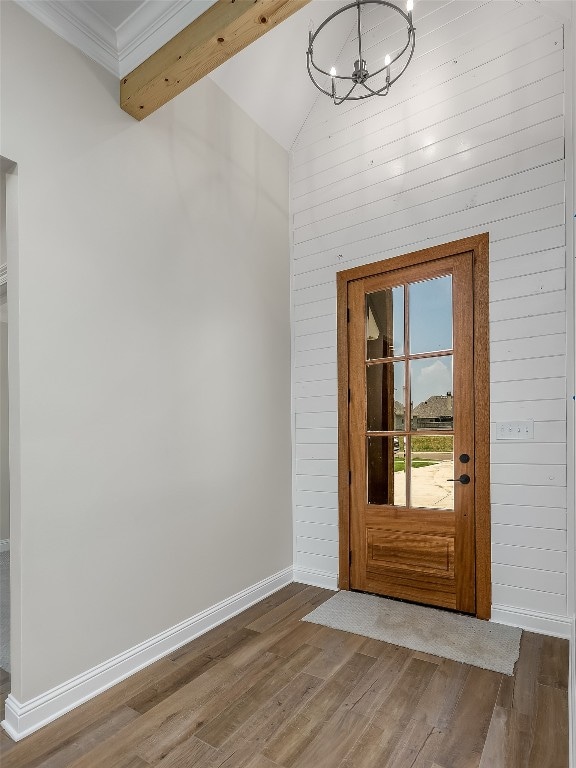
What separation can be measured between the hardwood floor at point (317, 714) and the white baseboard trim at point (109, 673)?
0.14ft

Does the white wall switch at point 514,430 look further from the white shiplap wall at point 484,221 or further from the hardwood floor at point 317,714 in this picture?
the hardwood floor at point 317,714

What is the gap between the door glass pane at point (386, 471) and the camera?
Answer: 3084 millimetres

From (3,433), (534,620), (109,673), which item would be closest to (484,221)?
(534,620)

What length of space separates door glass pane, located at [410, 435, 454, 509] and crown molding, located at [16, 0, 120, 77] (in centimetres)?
273

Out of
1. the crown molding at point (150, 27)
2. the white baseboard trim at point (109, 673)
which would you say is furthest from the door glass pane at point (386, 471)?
the crown molding at point (150, 27)

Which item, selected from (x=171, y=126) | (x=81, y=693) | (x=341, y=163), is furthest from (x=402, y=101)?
(x=81, y=693)

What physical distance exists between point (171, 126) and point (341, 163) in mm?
1338

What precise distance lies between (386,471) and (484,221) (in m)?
1.72

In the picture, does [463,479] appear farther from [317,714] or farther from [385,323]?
[317,714]

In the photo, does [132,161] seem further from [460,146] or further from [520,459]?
[520,459]

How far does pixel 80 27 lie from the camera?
2.09m

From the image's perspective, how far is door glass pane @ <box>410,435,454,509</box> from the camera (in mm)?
2898

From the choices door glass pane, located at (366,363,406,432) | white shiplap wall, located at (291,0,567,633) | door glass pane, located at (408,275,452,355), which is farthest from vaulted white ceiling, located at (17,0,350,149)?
door glass pane, located at (366,363,406,432)

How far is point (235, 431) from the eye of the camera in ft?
9.89
